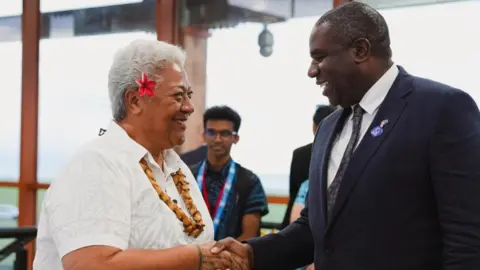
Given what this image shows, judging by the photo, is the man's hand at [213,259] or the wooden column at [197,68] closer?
the man's hand at [213,259]

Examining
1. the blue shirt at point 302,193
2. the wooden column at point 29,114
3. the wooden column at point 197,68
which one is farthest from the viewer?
the wooden column at point 29,114

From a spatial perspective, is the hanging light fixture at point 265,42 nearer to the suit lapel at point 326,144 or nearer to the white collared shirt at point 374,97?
the suit lapel at point 326,144

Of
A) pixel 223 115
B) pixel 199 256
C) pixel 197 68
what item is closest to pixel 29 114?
pixel 197 68

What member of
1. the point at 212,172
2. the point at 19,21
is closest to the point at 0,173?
the point at 19,21

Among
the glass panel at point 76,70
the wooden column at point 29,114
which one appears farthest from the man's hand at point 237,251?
the wooden column at point 29,114

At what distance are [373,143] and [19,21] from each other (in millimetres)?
5408

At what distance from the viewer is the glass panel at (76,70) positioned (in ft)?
19.4

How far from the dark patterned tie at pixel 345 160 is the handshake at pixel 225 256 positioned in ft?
1.22

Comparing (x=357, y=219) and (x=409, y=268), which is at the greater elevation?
(x=357, y=219)

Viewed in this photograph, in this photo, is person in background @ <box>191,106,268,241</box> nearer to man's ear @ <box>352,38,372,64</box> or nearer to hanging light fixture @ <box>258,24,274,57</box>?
hanging light fixture @ <box>258,24,274,57</box>

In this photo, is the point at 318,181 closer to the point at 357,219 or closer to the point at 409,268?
the point at 357,219

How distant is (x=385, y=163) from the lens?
1717 millimetres

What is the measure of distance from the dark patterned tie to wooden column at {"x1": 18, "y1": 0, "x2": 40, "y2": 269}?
16.5 feet

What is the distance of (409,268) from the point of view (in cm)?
172
